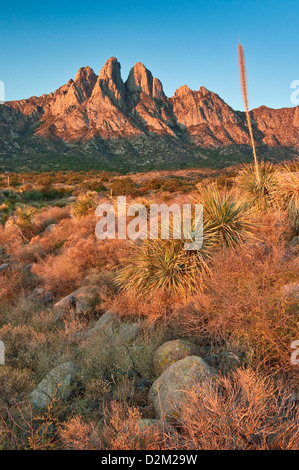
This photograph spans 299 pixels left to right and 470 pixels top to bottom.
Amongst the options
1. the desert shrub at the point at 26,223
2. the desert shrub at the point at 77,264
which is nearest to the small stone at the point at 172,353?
the desert shrub at the point at 77,264

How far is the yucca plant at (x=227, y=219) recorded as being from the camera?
5.57m

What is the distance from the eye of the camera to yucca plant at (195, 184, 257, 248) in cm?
557

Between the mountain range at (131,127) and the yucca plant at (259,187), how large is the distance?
5737cm

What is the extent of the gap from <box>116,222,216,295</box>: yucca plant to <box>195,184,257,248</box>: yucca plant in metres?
0.25

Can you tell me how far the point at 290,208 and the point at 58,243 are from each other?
882 centimetres

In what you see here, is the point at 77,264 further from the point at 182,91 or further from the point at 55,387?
the point at 182,91

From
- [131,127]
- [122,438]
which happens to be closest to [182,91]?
[131,127]

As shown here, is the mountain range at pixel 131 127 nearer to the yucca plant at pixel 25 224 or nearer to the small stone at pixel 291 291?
the yucca plant at pixel 25 224

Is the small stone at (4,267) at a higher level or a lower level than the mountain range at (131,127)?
lower

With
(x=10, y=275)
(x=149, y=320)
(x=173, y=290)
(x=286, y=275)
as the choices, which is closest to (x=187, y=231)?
(x=173, y=290)

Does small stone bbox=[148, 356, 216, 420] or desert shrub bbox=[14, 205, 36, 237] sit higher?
desert shrub bbox=[14, 205, 36, 237]

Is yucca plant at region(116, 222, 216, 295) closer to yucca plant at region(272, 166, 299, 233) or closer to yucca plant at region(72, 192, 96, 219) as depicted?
yucca plant at region(272, 166, 299, 233)

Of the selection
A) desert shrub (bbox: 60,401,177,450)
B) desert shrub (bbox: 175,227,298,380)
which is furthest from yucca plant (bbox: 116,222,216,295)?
desert shrub (bbox: 60,401,177,450)

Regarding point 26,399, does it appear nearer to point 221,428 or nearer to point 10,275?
point 221,428
